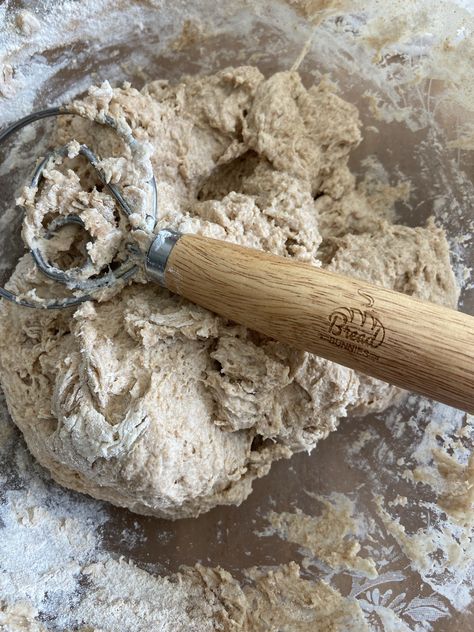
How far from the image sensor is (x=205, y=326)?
1442 mm

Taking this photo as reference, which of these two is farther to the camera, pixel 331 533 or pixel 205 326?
pixel 331 533

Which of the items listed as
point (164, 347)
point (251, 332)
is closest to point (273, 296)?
point (251, 332)

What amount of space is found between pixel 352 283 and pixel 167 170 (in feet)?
2.57

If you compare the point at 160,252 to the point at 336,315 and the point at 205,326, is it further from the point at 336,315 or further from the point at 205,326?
the point at 336,315

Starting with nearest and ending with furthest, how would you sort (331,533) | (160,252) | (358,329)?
(358,329) < (160,252) < (331,533)

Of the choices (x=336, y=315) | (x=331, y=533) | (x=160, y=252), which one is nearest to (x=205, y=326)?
(x=160, y=252)

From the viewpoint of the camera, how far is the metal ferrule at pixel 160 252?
139cm

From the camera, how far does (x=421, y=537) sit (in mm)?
1758

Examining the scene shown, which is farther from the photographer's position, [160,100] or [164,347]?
[160,100]

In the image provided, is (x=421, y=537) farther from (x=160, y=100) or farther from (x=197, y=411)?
(x=160, y=100)

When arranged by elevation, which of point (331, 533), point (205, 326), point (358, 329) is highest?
point (358, 329)

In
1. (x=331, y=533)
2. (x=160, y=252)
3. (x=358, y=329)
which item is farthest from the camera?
(x=331, y=533)

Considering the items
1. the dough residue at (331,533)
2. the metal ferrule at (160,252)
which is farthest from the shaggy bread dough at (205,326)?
the dough residue at (331,533)

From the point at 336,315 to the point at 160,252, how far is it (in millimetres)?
483
